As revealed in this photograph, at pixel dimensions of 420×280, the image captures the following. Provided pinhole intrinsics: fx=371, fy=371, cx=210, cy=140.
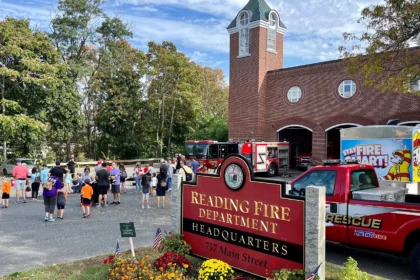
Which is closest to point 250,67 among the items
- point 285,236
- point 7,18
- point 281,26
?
point 281,26

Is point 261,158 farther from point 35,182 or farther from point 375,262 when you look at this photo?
point 375,262

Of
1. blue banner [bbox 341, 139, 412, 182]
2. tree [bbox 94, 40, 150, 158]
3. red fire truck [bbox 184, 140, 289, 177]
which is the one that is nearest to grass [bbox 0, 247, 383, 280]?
blue banner [bbox 341, 139, 412, 182]

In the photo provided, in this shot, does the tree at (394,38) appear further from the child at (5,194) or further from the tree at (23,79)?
the tree at (23,79)

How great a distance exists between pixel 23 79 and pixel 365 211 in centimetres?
2894

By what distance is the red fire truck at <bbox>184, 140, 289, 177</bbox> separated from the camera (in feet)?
80.3

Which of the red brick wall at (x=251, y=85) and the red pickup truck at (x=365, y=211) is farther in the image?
the red brick wall at (x=251, y=85)

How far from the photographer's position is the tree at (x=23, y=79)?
27.7 metres

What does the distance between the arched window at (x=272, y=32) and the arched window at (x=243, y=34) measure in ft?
6.11

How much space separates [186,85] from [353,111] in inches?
803

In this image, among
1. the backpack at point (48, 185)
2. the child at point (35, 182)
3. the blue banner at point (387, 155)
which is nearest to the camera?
the backpack at point (48, 185)

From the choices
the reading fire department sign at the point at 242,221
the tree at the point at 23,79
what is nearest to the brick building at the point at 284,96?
the tree at the point at 23,79

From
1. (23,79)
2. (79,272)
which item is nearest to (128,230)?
(79,272)

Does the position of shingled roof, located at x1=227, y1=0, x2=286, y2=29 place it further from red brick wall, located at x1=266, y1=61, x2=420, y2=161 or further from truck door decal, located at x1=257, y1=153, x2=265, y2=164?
truck door decal, located at x1=257, y1=153, x2=265, y2=164

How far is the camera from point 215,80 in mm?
61156
